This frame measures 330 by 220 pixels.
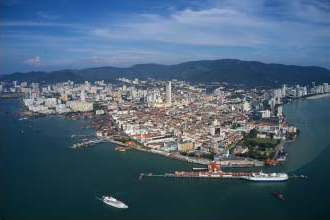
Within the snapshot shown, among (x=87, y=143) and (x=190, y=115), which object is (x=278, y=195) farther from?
(x=190, y=115)

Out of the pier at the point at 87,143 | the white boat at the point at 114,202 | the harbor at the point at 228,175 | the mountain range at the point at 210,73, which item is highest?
the mountain range at the point at 210,73

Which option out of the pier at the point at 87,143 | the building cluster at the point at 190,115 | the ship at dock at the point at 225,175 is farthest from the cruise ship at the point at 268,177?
the pier at the point at 87,143

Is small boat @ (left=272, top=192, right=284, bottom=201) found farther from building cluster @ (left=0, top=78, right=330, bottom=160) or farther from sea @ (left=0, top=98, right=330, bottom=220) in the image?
building cluster @ (left=0, top=78, right=330, bottom=160)

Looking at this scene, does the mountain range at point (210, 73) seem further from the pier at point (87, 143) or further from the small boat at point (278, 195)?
the small boat at point (278, 195)

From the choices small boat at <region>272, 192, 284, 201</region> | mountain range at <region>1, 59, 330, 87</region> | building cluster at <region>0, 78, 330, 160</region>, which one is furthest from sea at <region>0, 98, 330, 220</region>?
mountain range at <region>1, 59, 330, 87</region>

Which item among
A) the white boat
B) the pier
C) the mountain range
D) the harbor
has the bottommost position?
the white boat

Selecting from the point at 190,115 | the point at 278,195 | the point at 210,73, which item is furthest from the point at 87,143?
the point at 210,73

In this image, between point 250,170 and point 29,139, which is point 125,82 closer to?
point 29,139
